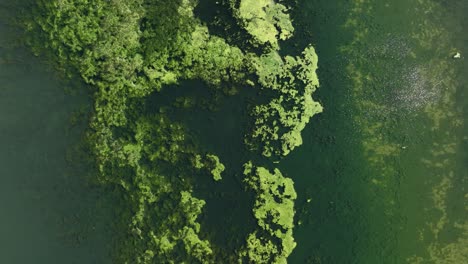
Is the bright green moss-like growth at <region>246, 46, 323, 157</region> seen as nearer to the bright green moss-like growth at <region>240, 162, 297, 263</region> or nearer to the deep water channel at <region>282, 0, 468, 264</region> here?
the deep water channel at <region>282, 0, 468, 264</region>

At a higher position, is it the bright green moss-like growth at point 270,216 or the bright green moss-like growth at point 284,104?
the bright green moss-like growth at point 284,104

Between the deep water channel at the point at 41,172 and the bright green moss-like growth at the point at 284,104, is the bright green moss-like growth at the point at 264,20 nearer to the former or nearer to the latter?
the bright green moss-like growth at the point at 284,104

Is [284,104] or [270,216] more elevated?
[284,104]

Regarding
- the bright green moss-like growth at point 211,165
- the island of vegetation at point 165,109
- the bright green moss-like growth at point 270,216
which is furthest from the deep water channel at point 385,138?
the bright green moss-like growth at point 211,165

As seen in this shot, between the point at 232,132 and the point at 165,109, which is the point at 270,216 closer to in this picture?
the point at 232,132

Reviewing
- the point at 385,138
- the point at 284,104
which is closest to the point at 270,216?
the point at 284,104

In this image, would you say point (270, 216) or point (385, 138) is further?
point (385, 138)

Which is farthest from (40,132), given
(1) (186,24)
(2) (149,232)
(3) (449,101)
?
(3) (449,101)
